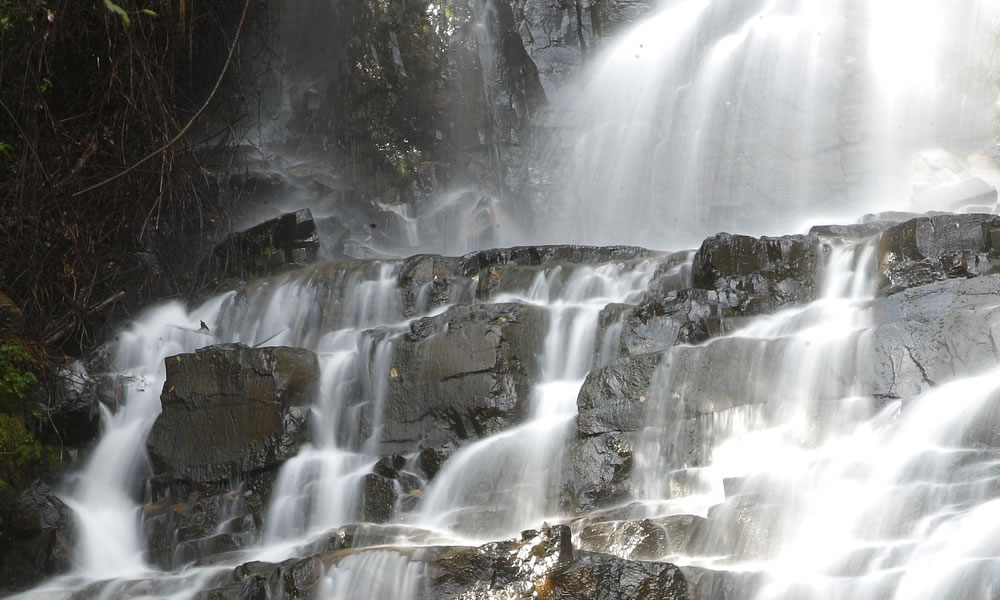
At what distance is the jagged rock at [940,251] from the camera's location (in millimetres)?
7613

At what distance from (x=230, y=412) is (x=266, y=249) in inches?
168

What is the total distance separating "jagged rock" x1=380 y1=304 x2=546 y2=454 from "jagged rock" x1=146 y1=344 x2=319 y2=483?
2.72 feet

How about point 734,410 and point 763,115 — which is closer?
point 734,410

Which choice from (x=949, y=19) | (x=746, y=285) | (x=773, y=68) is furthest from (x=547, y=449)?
(x=949, y=19)

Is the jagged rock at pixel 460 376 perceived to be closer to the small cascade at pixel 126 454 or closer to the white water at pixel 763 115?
the small cascade at pixel 126 454

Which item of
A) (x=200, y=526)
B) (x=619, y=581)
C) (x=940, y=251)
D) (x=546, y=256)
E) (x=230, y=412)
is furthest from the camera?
(x=546, y=256)

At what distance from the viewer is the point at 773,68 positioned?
45.2 feet

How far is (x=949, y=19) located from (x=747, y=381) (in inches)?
348

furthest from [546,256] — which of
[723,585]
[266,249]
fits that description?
[723,585]

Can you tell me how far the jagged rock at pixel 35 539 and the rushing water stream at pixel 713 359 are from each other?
180mm

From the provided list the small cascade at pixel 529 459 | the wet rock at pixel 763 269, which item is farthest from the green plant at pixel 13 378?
the wet rock at pixel 763 269

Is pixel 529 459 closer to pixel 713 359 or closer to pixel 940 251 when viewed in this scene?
pixel 713 359

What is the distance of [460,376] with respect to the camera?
7.96m

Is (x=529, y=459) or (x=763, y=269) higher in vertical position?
(x=763, y=269)
